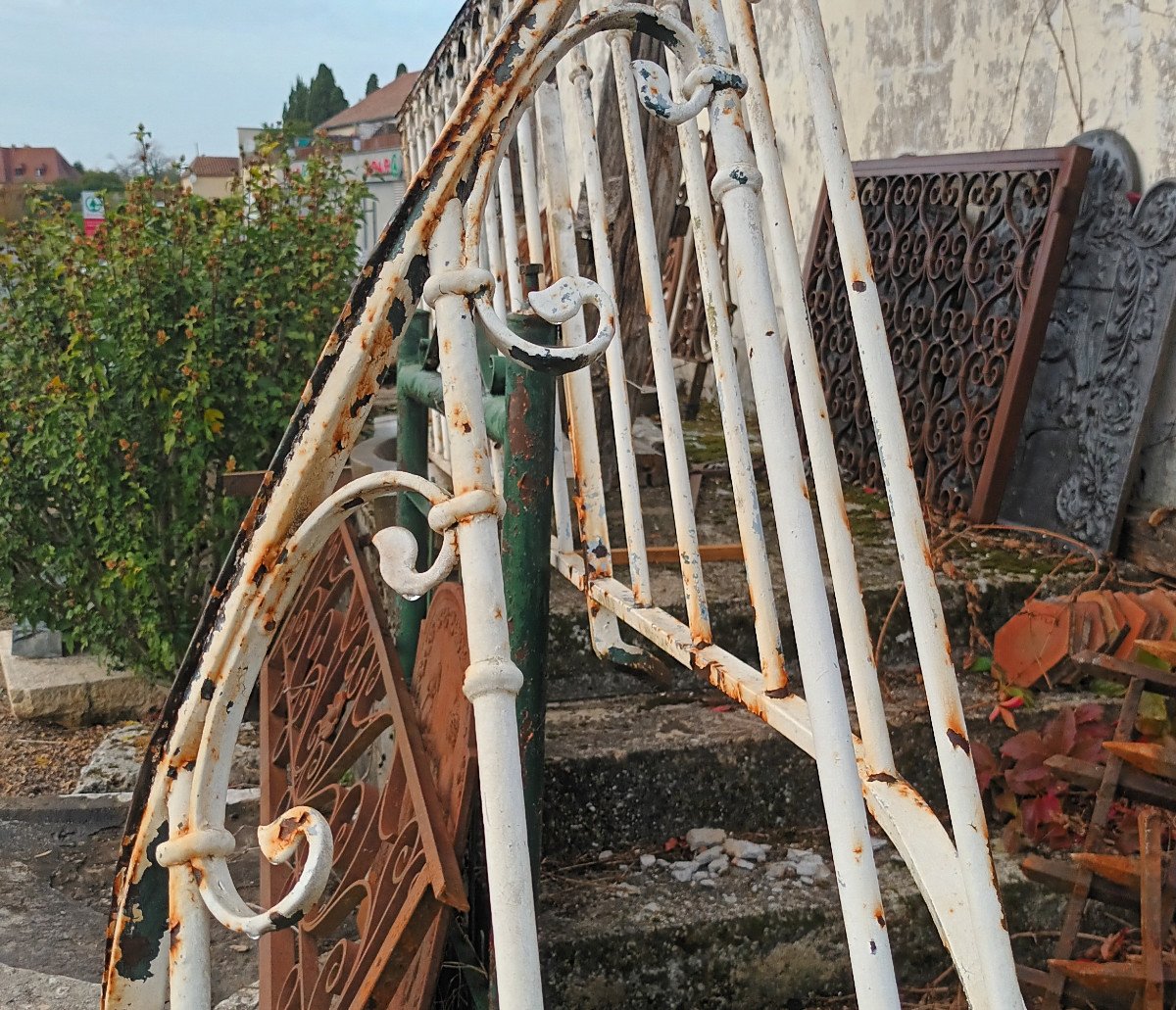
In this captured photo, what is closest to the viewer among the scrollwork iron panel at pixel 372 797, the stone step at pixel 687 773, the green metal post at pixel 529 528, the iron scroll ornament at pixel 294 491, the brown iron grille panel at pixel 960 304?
the iron scroll ornament at pixel 294 491

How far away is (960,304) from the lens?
295 centimetres

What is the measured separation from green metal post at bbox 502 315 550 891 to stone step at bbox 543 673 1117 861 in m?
0.38

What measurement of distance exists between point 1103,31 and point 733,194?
7.06ft

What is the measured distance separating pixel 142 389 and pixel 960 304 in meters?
2.65

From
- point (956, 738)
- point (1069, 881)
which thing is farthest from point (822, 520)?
point (1069, 881)

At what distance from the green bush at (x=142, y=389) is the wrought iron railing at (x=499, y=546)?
3118 millimetres

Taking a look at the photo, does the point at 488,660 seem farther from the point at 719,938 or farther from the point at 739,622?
the point at 739,622

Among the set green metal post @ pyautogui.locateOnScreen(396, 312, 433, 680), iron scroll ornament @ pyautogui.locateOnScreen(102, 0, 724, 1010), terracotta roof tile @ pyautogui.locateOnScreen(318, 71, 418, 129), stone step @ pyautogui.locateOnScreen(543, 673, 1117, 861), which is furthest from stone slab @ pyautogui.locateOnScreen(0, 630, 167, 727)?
terracotta roof tile @ pyautogui.locateOnScreen(318, 71, 418, 129)

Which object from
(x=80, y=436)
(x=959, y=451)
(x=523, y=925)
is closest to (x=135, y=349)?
(x=80, y=436)

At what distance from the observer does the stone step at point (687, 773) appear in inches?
74.9

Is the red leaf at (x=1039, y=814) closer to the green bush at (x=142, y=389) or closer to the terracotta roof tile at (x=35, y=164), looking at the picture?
the green bush at (x=142, y=389)

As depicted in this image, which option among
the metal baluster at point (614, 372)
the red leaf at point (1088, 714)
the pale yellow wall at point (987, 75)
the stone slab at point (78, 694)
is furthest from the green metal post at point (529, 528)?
the stone slab at point (78, 694)

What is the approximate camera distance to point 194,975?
34.9 inches

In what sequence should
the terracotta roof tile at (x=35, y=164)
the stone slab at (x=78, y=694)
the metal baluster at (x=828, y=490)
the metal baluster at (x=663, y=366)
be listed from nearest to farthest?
the metal baluster at (x=828, y=490)
the metal baluster at (x=663, y=366)
the stone slab at (x=78, y=694)
the terracotta roof tile at (x=35, y=164)
